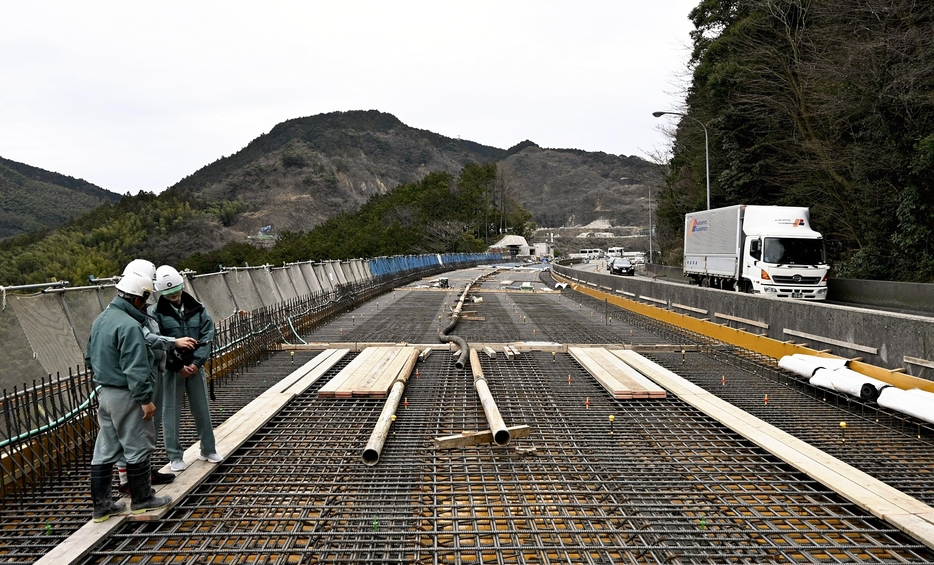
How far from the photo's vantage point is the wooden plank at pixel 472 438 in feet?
19.5

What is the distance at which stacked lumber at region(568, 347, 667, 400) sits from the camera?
7.82 m

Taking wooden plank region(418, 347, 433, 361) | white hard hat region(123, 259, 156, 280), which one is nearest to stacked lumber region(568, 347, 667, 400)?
wooden plank region(418, 347, 433, 361)

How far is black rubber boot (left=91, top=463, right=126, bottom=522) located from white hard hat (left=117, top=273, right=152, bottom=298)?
4.13ft

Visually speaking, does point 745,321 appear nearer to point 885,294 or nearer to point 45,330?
point 885,294

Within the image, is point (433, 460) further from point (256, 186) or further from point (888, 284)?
point (256, 186)

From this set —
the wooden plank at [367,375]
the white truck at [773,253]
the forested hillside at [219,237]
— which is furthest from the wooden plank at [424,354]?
the forested hillside at [219,237]

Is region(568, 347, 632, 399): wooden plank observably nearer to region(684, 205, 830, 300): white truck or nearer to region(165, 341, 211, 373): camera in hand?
region(165, 341, 211, 373): camera in hand

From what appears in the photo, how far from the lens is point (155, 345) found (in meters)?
4.59

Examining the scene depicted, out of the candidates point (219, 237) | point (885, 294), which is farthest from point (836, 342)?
point (219, 237)

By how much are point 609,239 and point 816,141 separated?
11790cm

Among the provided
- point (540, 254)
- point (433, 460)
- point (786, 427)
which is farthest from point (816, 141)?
point (540, 254)

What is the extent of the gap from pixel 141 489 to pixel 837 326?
9.59 metres

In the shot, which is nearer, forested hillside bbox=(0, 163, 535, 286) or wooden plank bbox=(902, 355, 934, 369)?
wooden plank bbox=(902, 355, 934, 369)

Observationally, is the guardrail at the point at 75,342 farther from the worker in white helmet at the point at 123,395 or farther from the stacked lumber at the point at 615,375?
the stacked lumber at the point at 615,375
